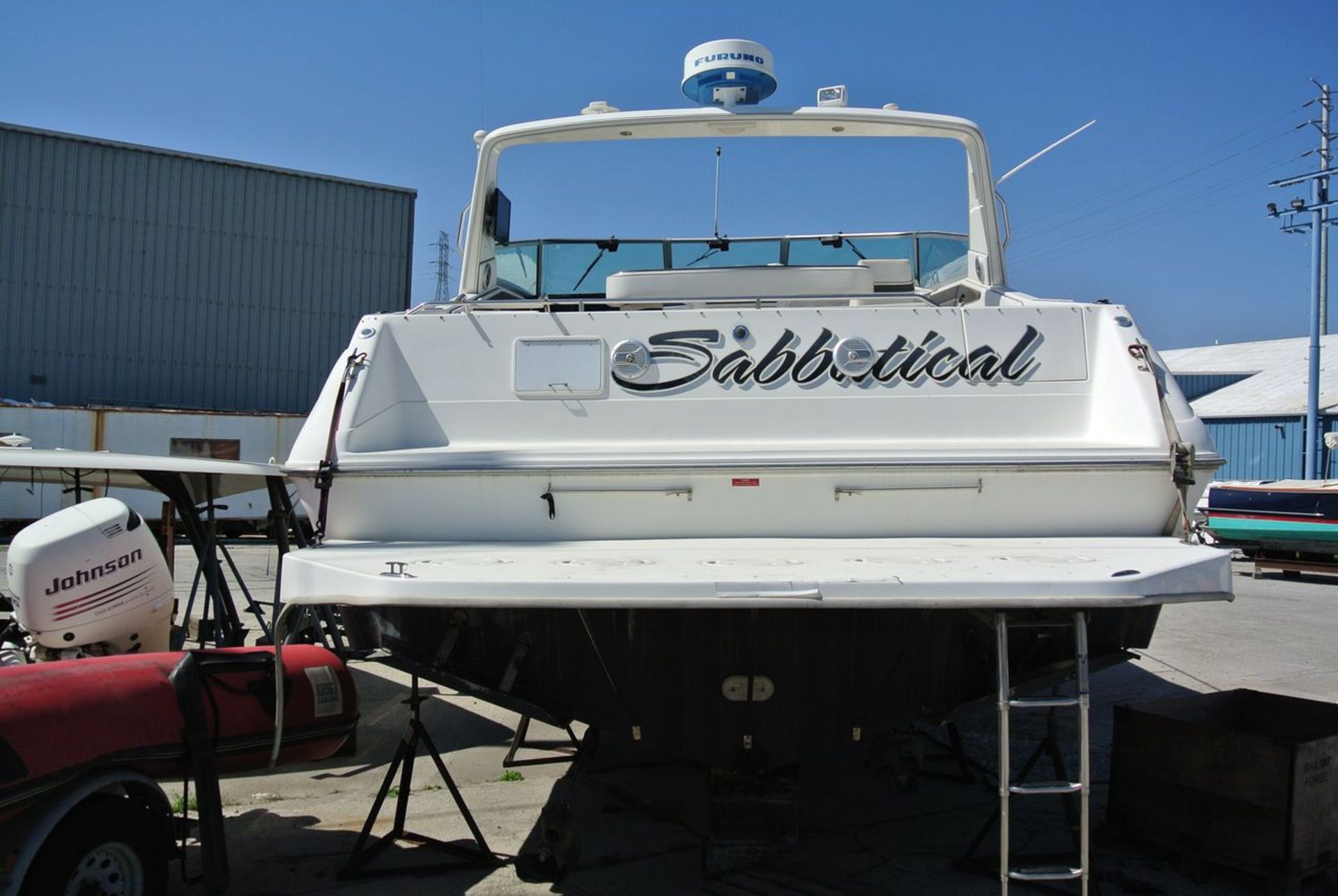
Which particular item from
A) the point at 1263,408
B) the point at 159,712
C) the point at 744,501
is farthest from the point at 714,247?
the point at 1263,408

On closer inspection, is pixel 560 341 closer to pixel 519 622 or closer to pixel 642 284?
pixel 642 284

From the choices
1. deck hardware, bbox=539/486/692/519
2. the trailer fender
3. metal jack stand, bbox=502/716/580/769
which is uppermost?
deck hardware, bbox=539/486/692/519

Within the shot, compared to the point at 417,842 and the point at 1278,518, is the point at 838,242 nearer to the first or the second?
the point at 417,842

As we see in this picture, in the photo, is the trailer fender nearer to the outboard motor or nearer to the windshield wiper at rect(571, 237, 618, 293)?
the outboard motor

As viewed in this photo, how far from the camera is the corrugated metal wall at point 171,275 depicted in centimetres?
2194

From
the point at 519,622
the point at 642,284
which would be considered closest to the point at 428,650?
the point at 519,622

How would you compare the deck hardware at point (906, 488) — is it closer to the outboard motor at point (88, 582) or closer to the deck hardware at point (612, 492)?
the deck hardware at point (612, 492)

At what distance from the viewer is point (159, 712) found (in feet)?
11.3

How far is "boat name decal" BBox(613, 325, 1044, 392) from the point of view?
4059 millimetres

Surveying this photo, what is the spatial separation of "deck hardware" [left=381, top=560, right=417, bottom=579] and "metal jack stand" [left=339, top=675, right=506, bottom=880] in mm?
932

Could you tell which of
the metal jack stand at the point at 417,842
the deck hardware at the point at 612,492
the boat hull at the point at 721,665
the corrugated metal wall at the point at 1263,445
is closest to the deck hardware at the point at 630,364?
the deck hardware at the point at 612,492

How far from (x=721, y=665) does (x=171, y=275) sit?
2315 cm

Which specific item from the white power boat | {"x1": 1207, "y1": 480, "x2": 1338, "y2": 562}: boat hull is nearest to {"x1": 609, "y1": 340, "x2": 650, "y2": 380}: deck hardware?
the white power boat

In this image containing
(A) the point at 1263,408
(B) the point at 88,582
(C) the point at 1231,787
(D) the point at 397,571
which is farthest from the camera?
(A) the point at 1263,408
